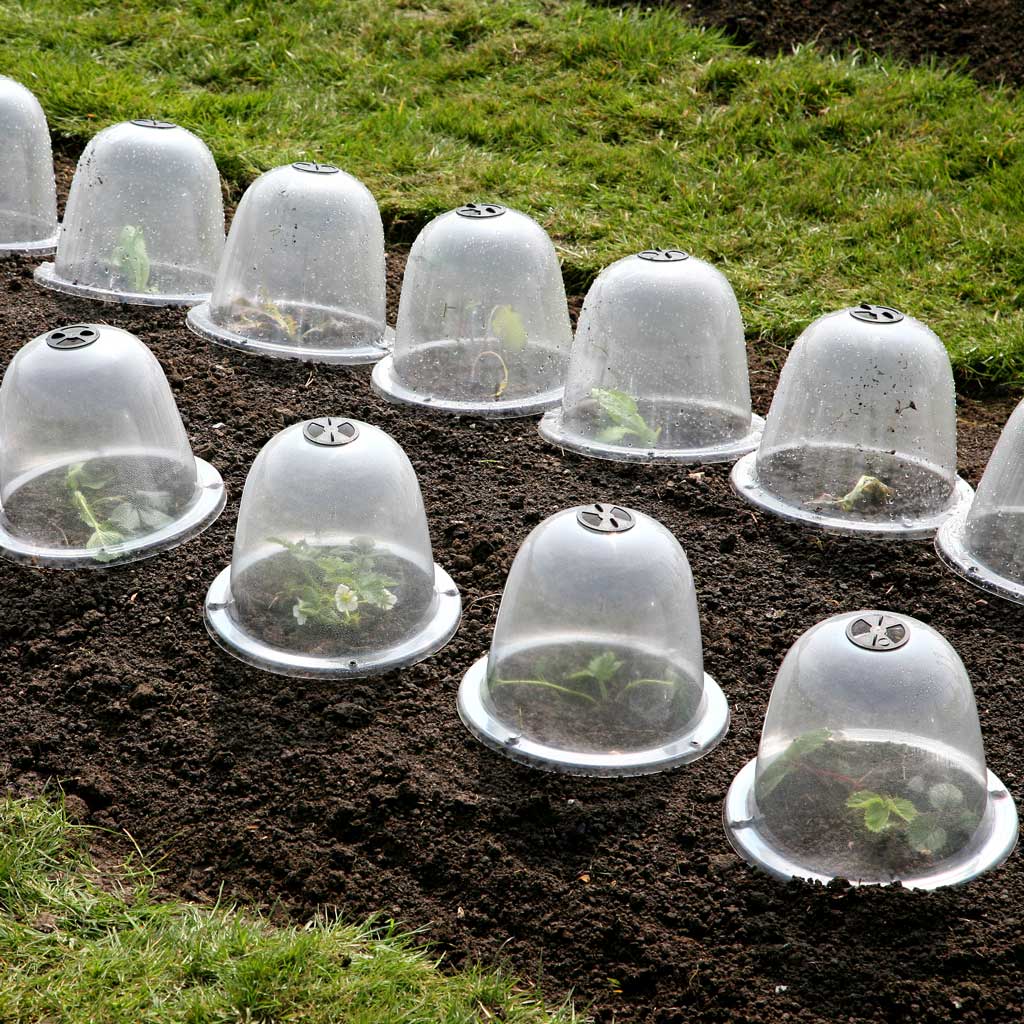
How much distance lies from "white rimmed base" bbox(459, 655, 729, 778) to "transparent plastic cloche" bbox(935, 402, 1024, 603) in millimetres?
982

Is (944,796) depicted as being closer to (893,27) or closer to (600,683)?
(600,683)

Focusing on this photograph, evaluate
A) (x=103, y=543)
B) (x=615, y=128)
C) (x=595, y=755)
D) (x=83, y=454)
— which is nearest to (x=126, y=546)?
(x=103, y=543)

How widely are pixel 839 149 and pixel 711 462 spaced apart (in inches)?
122

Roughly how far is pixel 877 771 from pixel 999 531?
4.28 feet

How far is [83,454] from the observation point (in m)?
3.67

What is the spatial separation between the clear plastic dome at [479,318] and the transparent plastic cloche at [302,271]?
10.5 inches

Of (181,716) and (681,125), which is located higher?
(681,125)

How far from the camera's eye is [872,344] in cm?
395

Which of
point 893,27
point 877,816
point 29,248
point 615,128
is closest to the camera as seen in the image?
point 877,816

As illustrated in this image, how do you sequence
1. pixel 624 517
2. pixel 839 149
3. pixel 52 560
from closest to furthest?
1. pixel 624 517
2. pixel 52 560
3. pixel 839 149

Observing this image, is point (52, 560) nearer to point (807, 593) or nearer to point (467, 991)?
point (467, 991)

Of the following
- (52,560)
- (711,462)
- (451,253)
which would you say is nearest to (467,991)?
(52,560)

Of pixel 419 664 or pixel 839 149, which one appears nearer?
pixel 419 664

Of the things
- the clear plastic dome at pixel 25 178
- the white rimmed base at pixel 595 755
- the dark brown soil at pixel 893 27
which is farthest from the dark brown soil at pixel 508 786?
the dark brown soil at pixel 893 27
